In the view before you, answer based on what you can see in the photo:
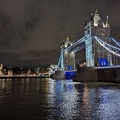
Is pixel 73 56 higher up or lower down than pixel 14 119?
higher up

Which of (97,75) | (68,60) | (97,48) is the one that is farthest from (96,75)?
(68,60)

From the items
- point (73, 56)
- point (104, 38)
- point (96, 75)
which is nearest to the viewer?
point (96, 75)

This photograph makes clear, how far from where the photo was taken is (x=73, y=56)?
91125 millimetres

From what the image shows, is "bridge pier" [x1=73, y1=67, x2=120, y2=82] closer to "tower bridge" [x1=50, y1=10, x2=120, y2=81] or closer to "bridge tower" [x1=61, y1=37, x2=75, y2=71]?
"tower bridge" [x1=50, y1=10, x2=120, y2=81]

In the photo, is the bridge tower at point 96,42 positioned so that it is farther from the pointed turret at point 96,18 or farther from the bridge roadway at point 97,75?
the bridge roadway at point 97,75

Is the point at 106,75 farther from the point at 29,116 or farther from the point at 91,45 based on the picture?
the point at 29,116

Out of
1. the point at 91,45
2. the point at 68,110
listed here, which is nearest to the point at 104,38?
the point at 91,45

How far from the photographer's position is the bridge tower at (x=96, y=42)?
55.4 metres

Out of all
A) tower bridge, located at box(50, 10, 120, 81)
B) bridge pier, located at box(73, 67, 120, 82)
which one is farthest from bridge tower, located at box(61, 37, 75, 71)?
bridge pier, located at box(73, 67, 120, 82)

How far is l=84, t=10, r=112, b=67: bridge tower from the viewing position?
55.4 meters

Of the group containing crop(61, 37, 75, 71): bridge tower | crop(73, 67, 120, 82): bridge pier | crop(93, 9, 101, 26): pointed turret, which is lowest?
crop(73, 67, 120, 82): bridge pier

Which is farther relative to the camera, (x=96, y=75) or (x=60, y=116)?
(x=96, y=75)

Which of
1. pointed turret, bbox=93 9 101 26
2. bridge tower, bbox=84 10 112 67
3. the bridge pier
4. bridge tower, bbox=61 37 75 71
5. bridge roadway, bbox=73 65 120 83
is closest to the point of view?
bridge roadway, bbox=73 65 120 83

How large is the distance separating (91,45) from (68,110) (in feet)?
147
